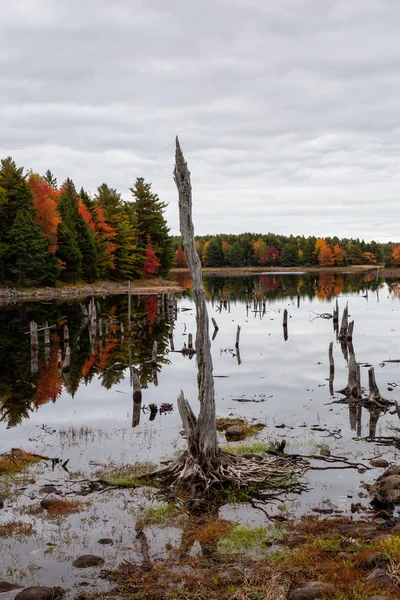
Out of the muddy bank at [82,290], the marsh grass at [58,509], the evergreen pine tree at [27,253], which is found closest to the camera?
the marsh grass at [58,509]

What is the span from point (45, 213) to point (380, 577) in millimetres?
76230

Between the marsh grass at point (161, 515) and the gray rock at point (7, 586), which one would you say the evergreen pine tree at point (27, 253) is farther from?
the gray rock at point (7, 586)

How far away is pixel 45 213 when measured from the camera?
3155 inches

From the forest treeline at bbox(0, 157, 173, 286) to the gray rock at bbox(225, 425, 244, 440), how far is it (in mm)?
57890

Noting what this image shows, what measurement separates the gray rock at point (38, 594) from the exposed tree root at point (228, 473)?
5.59 meters

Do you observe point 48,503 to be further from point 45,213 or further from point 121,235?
point 121,235

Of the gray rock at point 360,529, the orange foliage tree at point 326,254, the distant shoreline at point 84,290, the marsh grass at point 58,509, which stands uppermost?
the orange foliage tree at point 326,254

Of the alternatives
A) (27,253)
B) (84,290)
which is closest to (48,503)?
(27,253)

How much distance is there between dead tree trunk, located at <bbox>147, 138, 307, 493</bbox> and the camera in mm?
15844

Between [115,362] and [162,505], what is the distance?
23.3 meters

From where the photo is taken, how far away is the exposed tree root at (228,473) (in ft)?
51.5

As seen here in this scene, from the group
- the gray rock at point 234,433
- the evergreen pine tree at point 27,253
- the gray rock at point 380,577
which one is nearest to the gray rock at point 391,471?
the gray rock at point 380,577

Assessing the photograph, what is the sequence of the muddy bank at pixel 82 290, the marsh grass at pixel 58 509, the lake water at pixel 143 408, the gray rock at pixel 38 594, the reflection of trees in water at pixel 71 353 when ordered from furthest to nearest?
the muddy bank at pixel 82 290 → the reflection of trees in water at pixel 71 353 → the marsh grass at pixel 58 509 → the lake water at pixel 143 408 → the gray rock at pixel 38 594

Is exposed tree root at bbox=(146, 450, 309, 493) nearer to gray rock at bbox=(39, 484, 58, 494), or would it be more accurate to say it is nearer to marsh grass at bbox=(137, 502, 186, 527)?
marsh grass at bbox=(137, 502, 186, 527)
